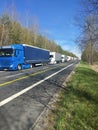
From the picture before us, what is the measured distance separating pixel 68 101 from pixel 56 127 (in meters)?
3.56

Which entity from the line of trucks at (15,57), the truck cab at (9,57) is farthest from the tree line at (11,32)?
the truck cab at (9,57)

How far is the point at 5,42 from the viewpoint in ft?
204

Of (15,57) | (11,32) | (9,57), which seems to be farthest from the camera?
(11,32)

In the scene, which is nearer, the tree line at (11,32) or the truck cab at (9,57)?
the truck cab at (9,57)

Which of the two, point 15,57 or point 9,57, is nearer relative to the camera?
point 9,57

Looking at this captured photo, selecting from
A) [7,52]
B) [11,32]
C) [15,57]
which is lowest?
[15,57]

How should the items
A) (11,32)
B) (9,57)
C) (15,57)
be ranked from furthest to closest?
1. (11,32)
2. (15,57)
3. (9,57)

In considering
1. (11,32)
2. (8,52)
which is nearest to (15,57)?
(8,52)

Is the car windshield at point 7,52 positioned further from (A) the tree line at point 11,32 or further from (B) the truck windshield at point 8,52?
(A) the tree line at point 11,32

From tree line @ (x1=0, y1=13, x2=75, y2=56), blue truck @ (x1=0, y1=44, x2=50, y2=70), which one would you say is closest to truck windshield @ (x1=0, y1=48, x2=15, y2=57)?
blue truck @ (x1=0, y1=44, x2=50, y2=70)

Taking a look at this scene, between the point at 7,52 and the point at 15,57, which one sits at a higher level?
the point at 7,52

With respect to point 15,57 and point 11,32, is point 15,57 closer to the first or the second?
point 15,57

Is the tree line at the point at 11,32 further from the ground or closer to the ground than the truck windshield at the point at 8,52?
further from the ground

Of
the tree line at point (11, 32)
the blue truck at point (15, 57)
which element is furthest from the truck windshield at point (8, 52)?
the tree line at point (11, 32)
